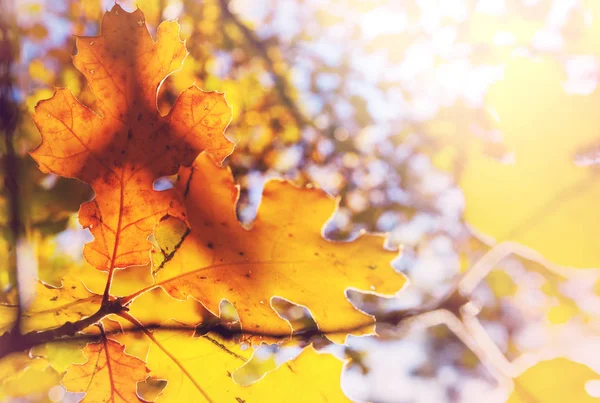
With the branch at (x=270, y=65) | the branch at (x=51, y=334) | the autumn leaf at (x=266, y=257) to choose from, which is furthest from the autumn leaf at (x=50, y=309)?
the branch at (x=270, y=65)

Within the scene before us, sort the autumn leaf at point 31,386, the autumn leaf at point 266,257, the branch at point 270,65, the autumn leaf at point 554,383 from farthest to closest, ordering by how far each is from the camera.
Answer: the branch at point 270,65 → the autumn leaf at point 554,383 → the autumn leaf at point 31,386 → the autumn leaf at point 266,257

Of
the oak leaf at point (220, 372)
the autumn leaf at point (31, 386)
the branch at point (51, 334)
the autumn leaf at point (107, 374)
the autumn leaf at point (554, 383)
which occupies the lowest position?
the autumn leaf at point (554, 383)

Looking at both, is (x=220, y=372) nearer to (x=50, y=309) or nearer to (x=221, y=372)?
(x=221, y=372)

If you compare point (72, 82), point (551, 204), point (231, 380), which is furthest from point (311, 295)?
point (72, 82)

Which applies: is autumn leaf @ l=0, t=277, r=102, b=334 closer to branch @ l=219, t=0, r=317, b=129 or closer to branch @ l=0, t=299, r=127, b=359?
branch @ l=0, t=299, r=127, b=359

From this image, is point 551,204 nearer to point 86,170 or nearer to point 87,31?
point 86,170

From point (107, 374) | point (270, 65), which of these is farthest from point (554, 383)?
point (270, 65)

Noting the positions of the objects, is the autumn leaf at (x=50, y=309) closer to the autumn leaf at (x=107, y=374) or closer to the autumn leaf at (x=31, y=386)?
the autumn leaf at (x=107, y=374)
